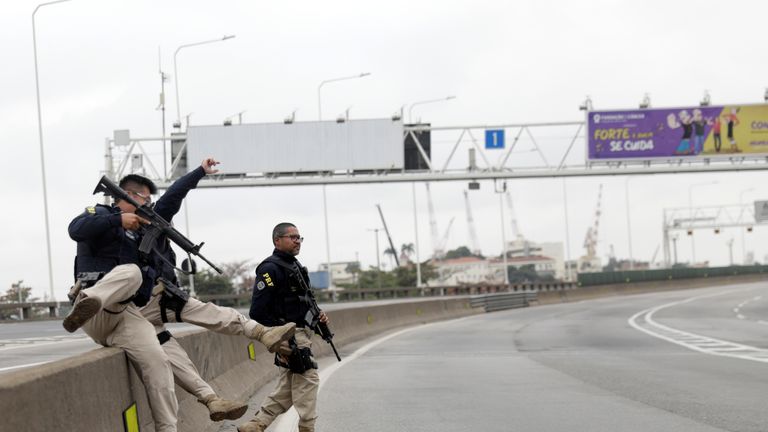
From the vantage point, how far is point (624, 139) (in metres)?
44.0

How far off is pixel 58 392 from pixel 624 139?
134ft

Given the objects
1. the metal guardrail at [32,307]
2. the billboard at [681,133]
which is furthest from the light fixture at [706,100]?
the metal guardrail at [32,307]

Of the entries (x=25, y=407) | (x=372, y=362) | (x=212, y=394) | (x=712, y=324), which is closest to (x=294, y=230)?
(x=212, y=394)

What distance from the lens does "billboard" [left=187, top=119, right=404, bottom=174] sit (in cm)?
4438

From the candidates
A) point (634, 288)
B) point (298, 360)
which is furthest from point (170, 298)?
point (634, 288)

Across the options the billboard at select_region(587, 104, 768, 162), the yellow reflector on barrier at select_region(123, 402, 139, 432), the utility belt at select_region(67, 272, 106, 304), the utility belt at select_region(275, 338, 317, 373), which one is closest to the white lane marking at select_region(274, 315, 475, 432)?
the utility belt at select_region(275, 338, 317, 373)

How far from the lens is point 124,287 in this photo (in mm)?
6531

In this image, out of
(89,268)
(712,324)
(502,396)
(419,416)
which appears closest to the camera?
(89,268)

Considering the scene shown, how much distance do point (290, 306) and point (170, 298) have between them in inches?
35.0

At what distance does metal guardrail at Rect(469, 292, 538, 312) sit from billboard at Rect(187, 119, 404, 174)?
941 cm

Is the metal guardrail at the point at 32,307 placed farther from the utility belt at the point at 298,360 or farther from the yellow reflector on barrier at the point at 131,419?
the yellow reflector on barrier at the point at 131,419

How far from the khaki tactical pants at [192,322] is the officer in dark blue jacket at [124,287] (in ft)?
1.25

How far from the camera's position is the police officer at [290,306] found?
7.87m

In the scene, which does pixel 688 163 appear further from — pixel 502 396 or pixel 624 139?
pixel 502 396
